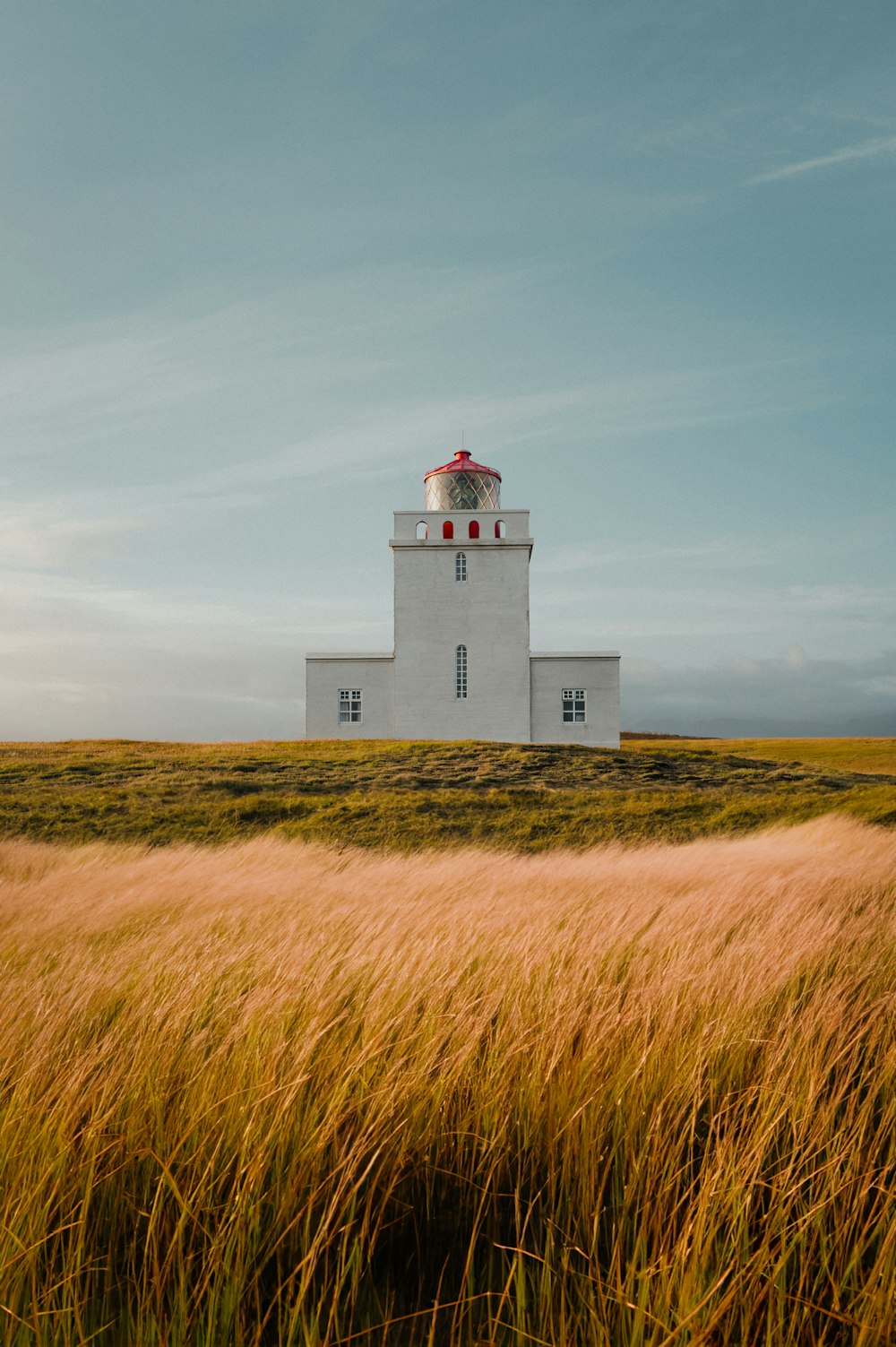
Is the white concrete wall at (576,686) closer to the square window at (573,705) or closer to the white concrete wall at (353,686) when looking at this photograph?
the square window at (573,705)

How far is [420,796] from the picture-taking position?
14625 millimetres

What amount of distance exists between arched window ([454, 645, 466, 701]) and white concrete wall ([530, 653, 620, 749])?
2459mm

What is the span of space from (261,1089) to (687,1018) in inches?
56.5

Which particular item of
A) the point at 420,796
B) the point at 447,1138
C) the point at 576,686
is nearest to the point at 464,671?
the point at 576,686

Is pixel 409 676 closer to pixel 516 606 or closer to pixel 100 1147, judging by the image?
pixel 516 606

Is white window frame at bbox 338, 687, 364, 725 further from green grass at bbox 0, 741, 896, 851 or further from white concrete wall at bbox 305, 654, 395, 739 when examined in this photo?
green grass at bbox 0, 741, 896, 851

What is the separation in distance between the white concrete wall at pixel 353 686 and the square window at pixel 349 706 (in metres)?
0.21

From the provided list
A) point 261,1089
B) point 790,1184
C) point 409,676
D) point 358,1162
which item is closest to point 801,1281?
point 790,1184

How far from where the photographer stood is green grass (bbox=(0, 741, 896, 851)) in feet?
39.6

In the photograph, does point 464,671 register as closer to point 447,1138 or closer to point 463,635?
point 463,635

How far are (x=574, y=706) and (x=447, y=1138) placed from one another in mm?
28691

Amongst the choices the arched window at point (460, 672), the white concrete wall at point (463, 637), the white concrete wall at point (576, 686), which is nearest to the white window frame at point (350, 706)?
the white concrete wall at point (463, 637)

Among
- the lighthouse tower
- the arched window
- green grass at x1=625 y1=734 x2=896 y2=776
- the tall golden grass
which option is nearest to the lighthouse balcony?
the lighthouse tower

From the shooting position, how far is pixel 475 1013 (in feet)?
9.73
